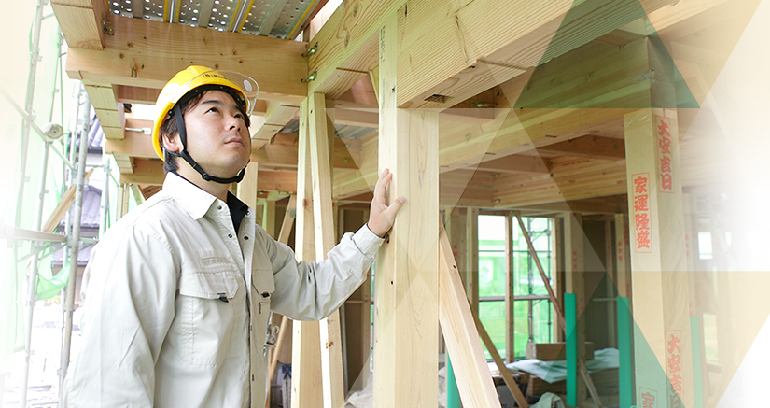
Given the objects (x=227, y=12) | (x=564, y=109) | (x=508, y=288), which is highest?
(x=227, y=12)

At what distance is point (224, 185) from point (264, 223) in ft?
20.5

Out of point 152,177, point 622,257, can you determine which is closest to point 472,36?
point 152,177

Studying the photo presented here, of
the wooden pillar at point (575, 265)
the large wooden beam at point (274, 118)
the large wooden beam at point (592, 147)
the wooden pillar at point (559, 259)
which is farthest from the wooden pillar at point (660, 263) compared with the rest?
the wooden pillar at point (559, 259)

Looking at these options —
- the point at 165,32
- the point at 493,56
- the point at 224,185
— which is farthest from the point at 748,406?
the point at 165,32

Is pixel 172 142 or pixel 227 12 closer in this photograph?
pixel 172 142

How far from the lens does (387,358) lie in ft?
4.68

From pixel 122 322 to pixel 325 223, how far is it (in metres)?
0.93

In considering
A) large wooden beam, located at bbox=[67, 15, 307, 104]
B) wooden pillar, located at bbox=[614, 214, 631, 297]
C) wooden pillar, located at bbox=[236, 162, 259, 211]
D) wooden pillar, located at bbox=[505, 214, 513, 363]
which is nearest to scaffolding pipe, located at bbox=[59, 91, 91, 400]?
wooden pillar, located at bbox=[236, 162, 259, 211]

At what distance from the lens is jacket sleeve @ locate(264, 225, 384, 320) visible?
5.33ft

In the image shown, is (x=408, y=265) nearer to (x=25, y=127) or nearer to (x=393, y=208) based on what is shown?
(x=393, y=208)

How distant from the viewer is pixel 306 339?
213 cm

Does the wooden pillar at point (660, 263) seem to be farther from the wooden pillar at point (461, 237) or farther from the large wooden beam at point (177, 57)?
the wooden pillar at point (461, 237)

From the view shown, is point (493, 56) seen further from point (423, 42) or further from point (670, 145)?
point (670, 145)

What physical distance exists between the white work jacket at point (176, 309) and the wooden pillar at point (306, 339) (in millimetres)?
614
